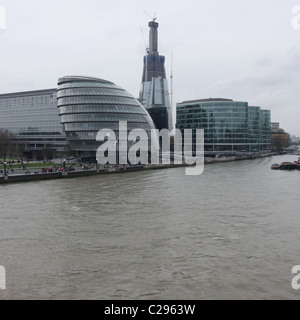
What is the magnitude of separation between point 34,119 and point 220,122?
60.7 m

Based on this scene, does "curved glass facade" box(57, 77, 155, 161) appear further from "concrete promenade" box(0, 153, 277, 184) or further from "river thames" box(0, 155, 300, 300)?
"river thames" box(0, 155, 300, 300)

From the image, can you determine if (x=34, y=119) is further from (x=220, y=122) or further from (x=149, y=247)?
(x=149, y=247)

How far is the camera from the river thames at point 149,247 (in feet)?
40.8

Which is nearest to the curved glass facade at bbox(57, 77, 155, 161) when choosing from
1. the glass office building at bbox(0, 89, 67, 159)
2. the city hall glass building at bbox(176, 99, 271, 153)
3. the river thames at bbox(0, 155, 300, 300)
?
the glass office building at bbox(0, 89, 67, 159)

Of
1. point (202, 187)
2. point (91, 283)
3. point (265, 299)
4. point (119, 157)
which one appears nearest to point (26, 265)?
point (91, 283)

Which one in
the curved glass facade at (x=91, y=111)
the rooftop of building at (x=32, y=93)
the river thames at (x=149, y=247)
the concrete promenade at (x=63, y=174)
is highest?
the rooftop of building at (x=32, y=93)

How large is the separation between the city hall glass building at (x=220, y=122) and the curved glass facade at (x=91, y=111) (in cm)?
5585

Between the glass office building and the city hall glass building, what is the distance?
174 feet

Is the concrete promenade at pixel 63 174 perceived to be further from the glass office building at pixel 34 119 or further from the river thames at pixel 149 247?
the glass office building at pixel 34 119

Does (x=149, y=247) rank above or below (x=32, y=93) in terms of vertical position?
below

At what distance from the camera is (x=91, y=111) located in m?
71.8

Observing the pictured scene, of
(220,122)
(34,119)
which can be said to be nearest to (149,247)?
(34,119)

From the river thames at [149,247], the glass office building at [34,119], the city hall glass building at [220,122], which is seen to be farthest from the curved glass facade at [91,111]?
the city hall glass building at [220,122]

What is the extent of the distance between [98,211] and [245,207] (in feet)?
32.6
